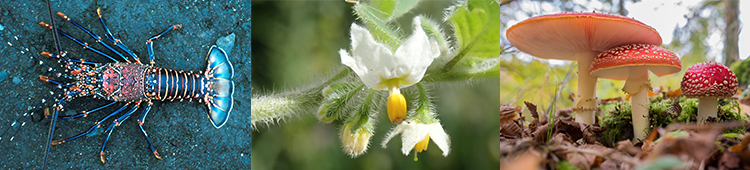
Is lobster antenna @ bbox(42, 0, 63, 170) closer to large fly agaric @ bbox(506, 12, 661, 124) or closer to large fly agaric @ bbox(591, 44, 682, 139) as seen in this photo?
large fly agaric @ bbox(506, 12, 661, 124)

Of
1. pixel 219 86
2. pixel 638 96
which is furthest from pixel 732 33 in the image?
pixel 219 86

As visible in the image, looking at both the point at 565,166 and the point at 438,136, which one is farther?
the point at 438,136

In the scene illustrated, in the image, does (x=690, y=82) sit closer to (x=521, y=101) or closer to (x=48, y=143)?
(x=521, y=101)

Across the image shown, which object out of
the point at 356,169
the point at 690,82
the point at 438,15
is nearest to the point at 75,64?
the point at 356,169

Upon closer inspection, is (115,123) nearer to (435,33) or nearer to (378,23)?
(378,23)

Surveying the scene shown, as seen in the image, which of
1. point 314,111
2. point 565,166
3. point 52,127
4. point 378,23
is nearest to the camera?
point 565,166

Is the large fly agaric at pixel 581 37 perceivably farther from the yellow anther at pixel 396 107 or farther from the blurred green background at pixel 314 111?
the yellow anther at pixel 396 107
